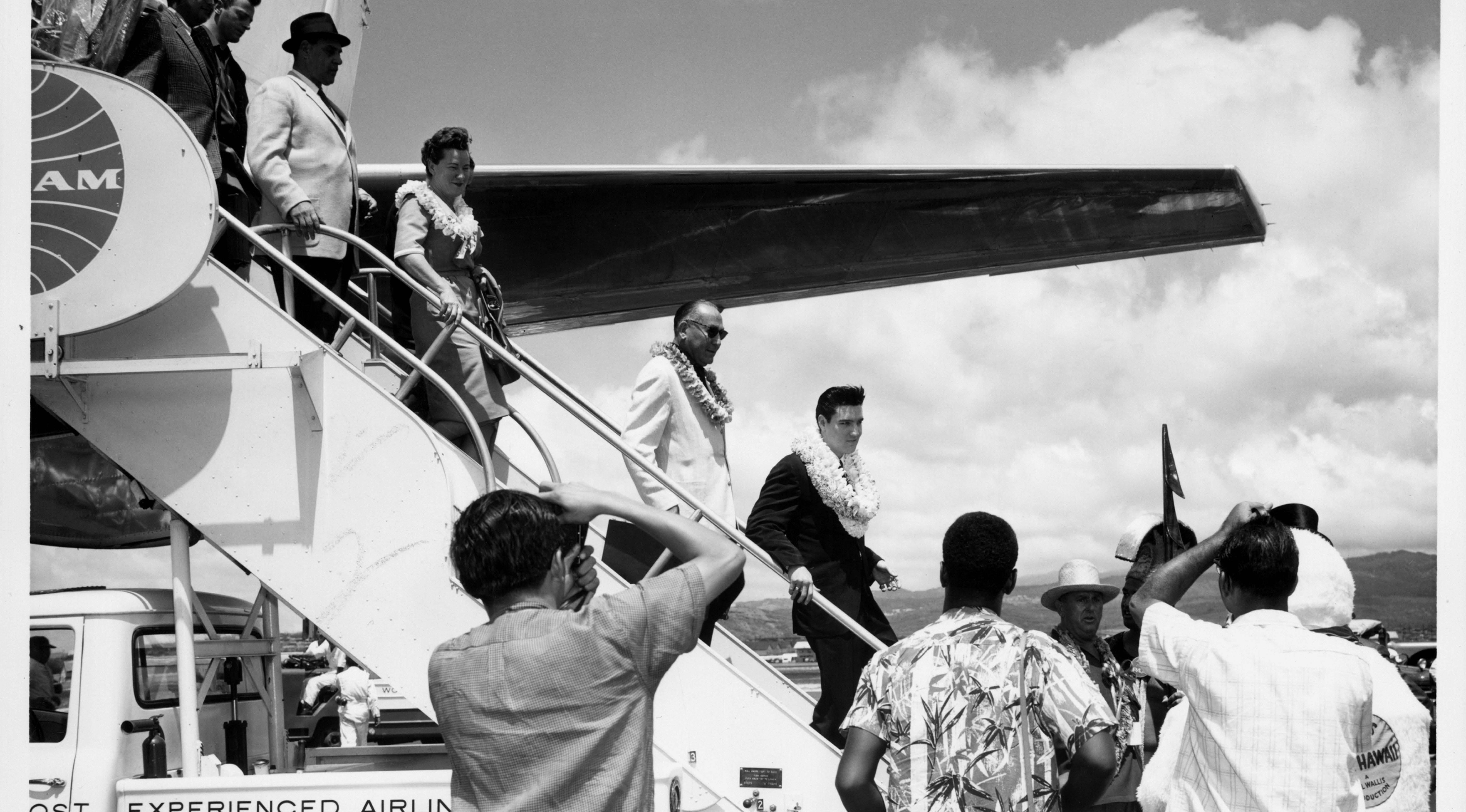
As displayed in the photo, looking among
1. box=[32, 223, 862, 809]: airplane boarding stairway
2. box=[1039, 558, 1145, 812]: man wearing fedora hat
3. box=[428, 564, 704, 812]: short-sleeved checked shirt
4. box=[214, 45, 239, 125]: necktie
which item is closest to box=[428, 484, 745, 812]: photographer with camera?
box=[428, 564, 704, 812]: short-sleeved checked shirt

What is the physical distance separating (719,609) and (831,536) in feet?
2.13

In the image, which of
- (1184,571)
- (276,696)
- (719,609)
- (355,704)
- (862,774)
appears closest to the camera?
(862,774)

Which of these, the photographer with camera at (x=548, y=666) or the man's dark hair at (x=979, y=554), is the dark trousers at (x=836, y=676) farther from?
the photographer with camera at (x=548, y=666)

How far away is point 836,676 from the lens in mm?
5406

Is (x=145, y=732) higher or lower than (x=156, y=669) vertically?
lower

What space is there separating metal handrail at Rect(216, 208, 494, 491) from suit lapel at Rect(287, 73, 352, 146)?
77 cm

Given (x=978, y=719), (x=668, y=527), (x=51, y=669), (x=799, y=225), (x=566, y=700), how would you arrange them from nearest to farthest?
(x=566, y=700) < (x=668, y=527) < (x=978, y=719) < (x=51, y=669) < (x=799, y=225)

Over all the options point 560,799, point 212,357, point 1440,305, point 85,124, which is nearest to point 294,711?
point 212,357

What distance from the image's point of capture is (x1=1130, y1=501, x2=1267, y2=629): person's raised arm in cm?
326

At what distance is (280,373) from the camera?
190 inches

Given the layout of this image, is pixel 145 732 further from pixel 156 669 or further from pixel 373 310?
pixel 373 310

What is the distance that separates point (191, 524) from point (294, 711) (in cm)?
246

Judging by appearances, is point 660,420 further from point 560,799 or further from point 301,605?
point 560,799

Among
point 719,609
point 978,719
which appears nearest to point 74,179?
point 719,609
